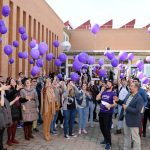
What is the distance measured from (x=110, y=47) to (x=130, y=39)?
9.10ft

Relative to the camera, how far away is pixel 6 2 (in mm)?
17141

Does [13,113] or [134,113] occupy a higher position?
[134,113]

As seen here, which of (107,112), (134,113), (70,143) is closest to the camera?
(134,113)

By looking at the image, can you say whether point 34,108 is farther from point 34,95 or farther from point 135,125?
point 135,125

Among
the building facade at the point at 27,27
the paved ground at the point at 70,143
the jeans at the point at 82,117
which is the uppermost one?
the building facade at the point at 27,27

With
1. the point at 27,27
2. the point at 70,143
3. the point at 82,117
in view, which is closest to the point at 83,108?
the point at 82,117

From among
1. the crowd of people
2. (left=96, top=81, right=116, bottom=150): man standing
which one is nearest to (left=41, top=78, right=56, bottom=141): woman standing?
the crowd of people

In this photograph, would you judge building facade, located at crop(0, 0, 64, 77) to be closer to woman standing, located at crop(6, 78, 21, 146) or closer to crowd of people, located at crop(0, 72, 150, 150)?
crowd of people, located at crop(0, 72, 150, 150)

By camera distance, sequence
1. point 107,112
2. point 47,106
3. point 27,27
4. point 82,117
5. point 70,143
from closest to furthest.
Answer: point 107,112, point 70,143, point 47,106, point 82,117, point 27,27

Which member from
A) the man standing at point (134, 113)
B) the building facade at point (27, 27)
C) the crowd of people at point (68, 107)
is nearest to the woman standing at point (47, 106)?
the crowd of people at point (68, 107)

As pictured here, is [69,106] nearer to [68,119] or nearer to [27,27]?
[68,119]

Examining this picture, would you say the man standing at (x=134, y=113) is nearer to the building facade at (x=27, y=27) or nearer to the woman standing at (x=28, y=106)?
the woman standing at (x=28, y=106)

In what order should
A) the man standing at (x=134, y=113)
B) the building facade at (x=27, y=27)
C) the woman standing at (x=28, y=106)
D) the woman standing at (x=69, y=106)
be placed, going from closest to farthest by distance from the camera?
the man standing at (x=134, y=113) → the woman standing at (x=28, y=106) → the woman standing at (x=69, y=106) → the building facade at (x=27, y=27)

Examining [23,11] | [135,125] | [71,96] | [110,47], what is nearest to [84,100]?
[71,96]
